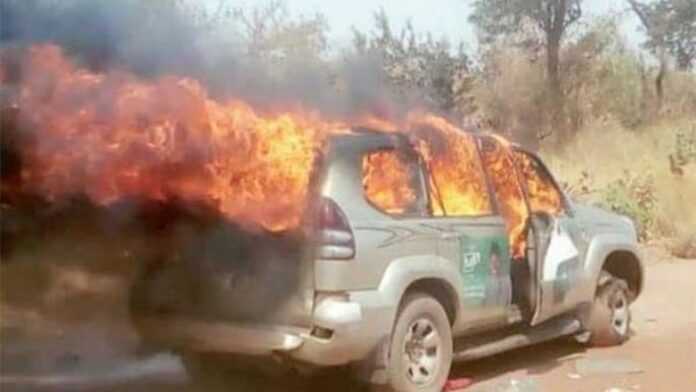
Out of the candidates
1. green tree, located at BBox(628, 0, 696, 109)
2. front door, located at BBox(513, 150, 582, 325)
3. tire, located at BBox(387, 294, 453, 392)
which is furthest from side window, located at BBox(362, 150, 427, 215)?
green tree, located at BBox(628, 0, 696, 109)

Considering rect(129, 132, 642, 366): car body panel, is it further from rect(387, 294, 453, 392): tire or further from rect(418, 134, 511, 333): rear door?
rect(387, 294, 453, 392): tire

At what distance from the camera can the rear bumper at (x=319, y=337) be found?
6.75 metres

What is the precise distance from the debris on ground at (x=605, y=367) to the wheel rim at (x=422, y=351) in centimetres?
161

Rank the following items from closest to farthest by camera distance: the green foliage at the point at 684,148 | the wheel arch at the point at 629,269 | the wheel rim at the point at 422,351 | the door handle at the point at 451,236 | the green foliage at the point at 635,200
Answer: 1. the wheel rim at the point at 422,351
2. the door handle at the point at 451,236
3. the wheel arch at the point at 629,269
4. the green foliage at the point at 635,200
5. the green foliage at the point at 684,148

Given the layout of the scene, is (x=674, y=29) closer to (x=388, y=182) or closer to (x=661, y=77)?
(x=661, y=77)

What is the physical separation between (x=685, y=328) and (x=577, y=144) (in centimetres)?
1509

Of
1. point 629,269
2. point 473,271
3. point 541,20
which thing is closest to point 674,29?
point 541,20

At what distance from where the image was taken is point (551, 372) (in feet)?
28.5

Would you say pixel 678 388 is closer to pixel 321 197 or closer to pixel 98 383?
pixel 321 197

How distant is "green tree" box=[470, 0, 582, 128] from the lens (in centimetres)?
3055

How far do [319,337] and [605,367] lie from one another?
3001 mm

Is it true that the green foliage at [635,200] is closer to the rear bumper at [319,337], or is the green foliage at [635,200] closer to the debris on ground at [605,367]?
the debris on ground at [605,367]

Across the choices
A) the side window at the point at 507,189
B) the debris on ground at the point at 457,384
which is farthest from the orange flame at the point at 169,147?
the debris on ground at the point at 457,384

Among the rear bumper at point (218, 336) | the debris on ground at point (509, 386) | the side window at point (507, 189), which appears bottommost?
the debris on ground at point (509, 386)
